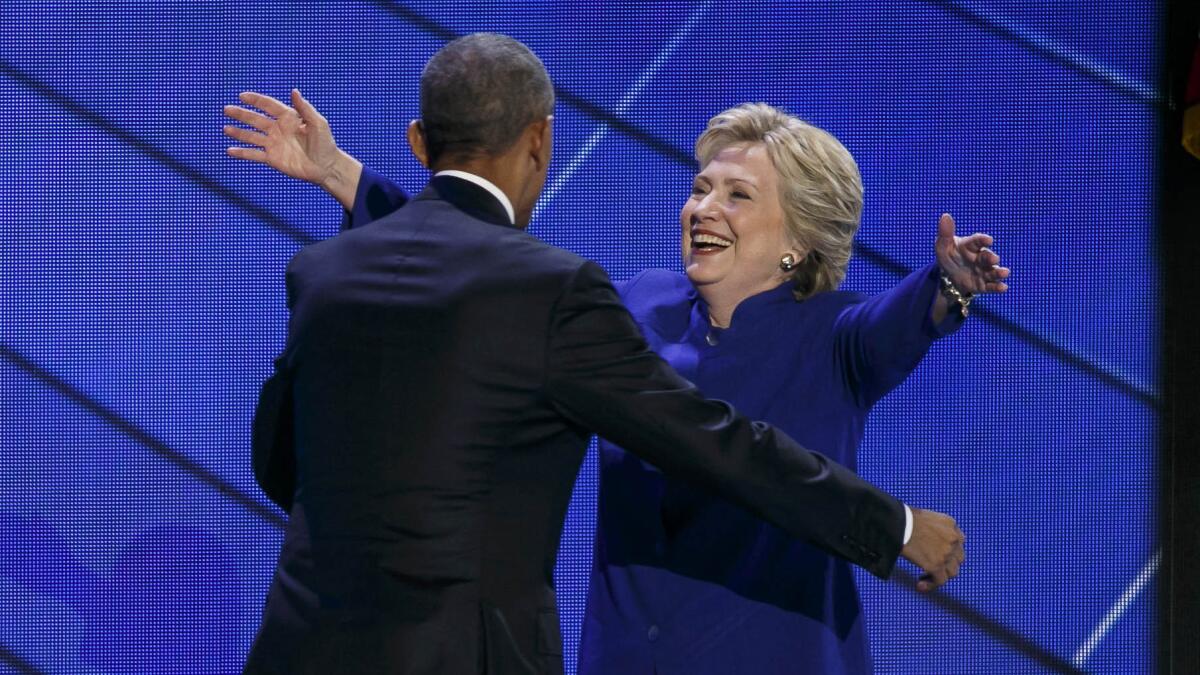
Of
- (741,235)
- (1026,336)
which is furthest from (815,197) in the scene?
(1026,336)

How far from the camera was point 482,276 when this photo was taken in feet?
5.00

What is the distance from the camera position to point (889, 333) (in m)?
1.83

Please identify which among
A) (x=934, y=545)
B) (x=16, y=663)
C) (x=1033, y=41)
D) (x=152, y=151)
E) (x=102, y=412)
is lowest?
(x=16, y=663)

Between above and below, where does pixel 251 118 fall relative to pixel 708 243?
below

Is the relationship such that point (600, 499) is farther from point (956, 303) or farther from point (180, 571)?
point (180, 571)

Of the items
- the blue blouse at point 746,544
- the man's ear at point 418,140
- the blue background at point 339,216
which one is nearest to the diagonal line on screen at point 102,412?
the blue background at point 339,216

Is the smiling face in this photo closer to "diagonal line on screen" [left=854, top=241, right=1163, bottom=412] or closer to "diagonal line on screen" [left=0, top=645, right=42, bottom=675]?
"diagonal line on screen" [left=854, top=241, right=1163, bottom=412]

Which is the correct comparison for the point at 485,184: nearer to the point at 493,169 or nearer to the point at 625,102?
the point at 493,169

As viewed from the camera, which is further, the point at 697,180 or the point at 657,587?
the point at 697,180

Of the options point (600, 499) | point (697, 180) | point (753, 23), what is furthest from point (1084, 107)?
point (600, 499)

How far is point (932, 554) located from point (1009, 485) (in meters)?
1.56

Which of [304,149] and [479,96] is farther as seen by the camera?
[304,149]

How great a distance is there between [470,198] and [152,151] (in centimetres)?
173

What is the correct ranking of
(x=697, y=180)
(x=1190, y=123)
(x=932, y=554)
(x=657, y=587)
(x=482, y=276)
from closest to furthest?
(x=482, y=276) < (x=932, y=554) < (x=657, y=587) < (x=697, y=180) < (x=1190, y=123)
